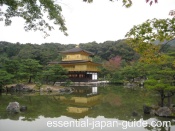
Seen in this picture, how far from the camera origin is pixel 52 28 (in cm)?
443

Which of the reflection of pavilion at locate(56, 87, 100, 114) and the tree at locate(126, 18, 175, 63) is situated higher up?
the tree at locate(126, 18, 175, 63)

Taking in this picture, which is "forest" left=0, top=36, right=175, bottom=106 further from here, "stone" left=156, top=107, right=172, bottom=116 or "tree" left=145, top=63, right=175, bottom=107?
"stone" left=156, top=107, right=172, bottom=116

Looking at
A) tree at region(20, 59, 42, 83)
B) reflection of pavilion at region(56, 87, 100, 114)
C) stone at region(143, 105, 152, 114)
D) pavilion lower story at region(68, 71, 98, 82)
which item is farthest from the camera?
pavilion lower story at region(68, 71, 98, 82)

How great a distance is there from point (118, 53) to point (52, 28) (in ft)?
148

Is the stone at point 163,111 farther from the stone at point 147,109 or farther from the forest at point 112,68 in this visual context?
the forest at point 112,68

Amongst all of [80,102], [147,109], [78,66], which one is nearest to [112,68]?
[78,66]

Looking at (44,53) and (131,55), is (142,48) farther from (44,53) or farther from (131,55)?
(131,55)

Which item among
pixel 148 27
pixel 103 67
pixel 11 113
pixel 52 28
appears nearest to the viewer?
pixel 148 27

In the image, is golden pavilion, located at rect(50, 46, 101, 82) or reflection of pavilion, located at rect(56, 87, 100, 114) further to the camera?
golden pavilion, located at rect(50, 46, 101, 82)

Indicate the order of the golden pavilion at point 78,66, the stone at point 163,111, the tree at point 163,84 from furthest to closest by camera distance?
the golden pavilion at point 78,66
the tree at point 163,84
the stone at point 163,111

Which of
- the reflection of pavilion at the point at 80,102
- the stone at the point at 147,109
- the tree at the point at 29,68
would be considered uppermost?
the tree at the point at 29,68

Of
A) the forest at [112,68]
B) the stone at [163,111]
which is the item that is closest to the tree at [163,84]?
the forest at [112,68]

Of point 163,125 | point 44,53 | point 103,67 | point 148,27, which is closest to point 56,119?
point 163,125

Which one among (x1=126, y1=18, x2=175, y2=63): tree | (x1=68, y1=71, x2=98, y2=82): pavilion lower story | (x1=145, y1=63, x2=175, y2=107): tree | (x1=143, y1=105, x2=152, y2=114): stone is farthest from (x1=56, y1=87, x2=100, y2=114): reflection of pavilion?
(x1=68, y1=71, x2=98, y2=82): pavilion lower story
